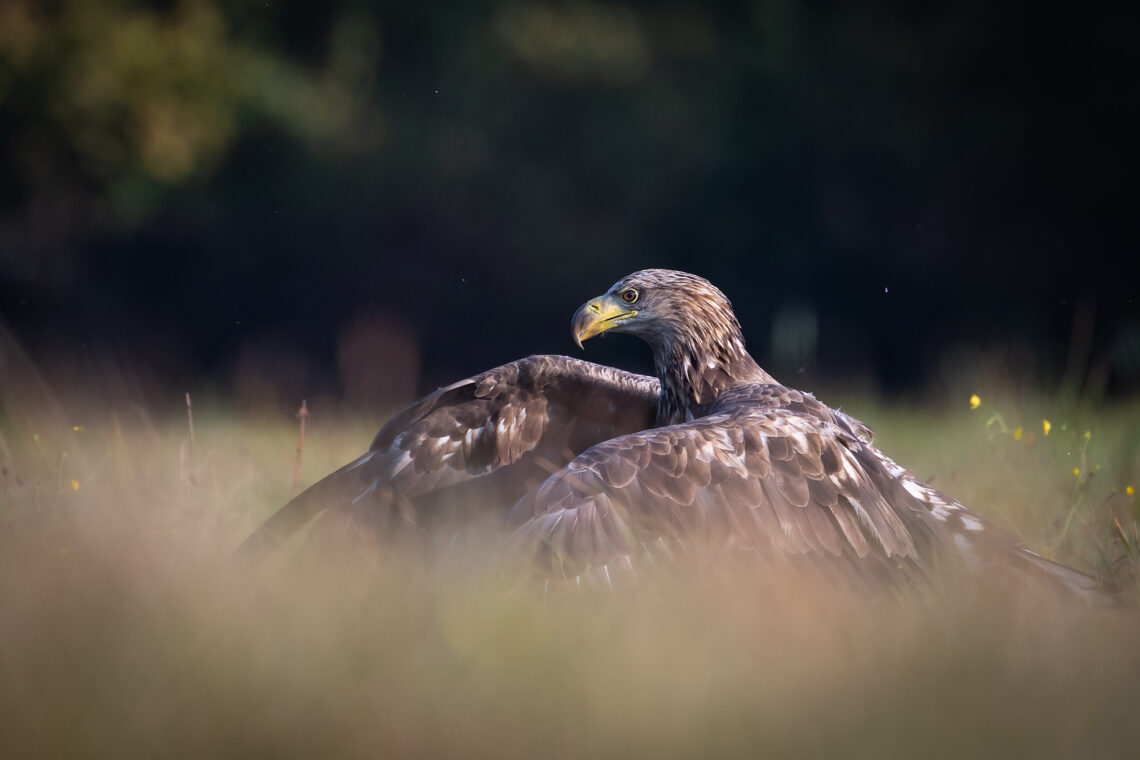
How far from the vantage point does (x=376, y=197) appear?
969 cm

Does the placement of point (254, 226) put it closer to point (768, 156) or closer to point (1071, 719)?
point (768, 156)

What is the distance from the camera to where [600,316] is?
158 inches

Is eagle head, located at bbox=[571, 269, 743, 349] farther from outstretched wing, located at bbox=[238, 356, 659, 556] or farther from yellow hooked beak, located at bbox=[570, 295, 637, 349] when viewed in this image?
outstretched wing, located at bbox=[238, 356, 659, 556]

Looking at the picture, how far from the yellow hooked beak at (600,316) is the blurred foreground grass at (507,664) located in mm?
1633

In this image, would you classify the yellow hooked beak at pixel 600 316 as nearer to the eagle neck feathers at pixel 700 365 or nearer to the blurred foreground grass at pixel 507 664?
the eagle neck feathers at pixel 700 365

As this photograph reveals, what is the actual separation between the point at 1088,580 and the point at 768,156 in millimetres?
Answer: 6997

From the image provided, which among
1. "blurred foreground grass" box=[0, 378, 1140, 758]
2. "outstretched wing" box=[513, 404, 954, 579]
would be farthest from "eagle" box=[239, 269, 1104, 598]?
"blurred foreground grass" box=[0, 378, 1140, 758]

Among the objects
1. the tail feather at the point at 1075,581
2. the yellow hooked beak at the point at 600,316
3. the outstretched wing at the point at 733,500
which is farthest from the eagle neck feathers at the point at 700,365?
the tail feather at the point at 1075,581

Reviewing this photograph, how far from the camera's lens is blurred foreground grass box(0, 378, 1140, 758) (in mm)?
1530

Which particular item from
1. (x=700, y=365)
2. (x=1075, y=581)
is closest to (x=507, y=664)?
(x=1075, y=581)

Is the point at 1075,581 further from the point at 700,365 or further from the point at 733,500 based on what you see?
the point at 700,365

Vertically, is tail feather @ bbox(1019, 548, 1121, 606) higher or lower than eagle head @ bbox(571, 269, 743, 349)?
lower

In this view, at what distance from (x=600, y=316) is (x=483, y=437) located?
0.69m

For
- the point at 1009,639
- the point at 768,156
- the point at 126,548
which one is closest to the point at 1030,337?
the point at 768,156
